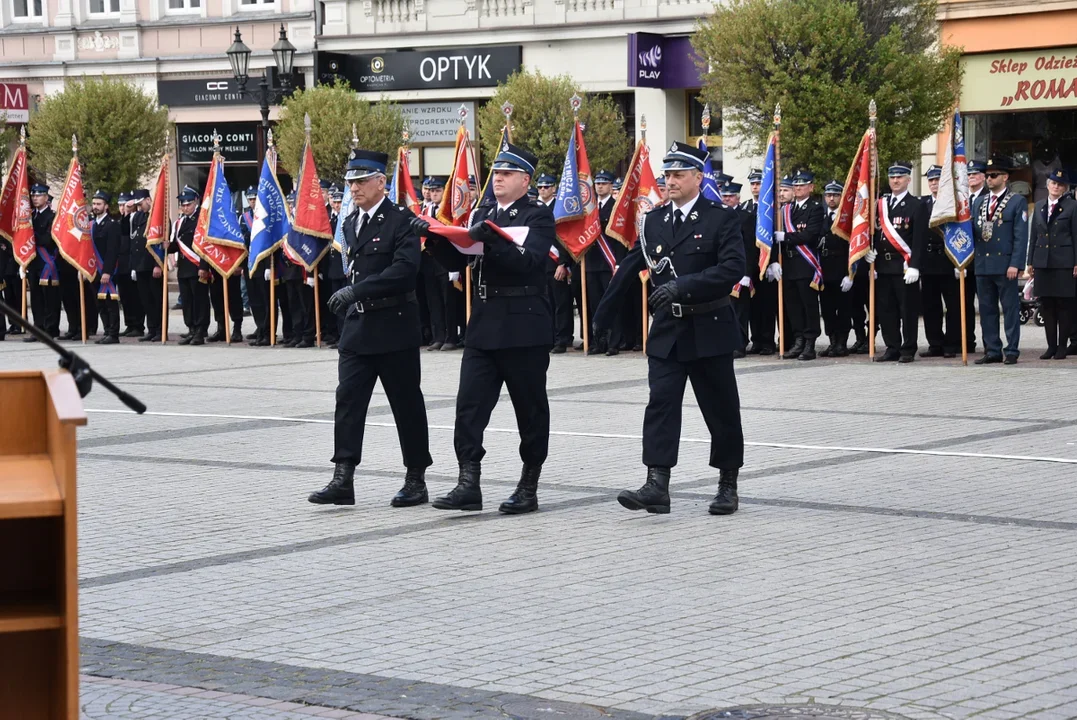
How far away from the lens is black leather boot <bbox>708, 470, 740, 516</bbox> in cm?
929

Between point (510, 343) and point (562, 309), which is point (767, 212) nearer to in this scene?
point (562, 309)

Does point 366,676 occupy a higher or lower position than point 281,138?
lower

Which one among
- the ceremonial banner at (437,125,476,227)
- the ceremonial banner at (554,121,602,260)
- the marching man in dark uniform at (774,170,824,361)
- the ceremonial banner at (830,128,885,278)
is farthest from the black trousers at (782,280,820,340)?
the ceremonial banner at (437,125,476,227)

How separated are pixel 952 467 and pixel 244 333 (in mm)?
16425

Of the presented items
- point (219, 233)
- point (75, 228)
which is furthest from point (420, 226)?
point (75, 228)

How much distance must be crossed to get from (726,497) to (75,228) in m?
16.4

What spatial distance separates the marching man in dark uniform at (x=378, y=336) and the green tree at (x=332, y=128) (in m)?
20.2

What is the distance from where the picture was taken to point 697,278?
928cm

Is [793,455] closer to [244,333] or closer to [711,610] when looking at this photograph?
[711,610]

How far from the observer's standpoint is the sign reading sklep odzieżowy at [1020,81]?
26734mm

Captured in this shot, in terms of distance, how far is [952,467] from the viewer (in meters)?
10.8

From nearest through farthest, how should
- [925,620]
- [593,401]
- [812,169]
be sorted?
[925,620]
[593,401]
[812,169]

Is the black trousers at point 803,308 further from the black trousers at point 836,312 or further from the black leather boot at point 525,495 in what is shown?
the black leather boot at point 525,495

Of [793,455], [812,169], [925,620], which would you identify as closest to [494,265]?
[793,455]
